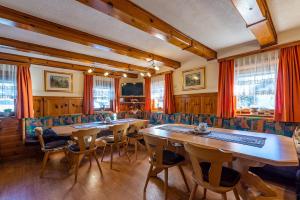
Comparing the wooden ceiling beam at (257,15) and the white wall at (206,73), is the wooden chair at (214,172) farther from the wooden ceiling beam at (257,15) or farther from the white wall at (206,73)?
the white wall at (206,73)

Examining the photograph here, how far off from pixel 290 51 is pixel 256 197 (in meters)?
2.43

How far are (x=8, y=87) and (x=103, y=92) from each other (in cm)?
241

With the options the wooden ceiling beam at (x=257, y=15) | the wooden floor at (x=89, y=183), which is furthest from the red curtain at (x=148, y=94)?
the wooden ceiling beam at (x=257, y=15)

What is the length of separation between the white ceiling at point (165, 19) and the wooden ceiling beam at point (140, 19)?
0.24ft

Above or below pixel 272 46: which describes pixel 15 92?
below

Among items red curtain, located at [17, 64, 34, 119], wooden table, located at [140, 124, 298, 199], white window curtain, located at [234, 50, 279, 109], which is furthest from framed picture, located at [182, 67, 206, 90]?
red curtain, located at [17, 64, 34, 119]

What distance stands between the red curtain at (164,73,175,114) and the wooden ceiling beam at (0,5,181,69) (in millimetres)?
1588

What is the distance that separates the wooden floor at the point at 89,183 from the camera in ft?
6.54

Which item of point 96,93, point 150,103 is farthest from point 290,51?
point 96,93

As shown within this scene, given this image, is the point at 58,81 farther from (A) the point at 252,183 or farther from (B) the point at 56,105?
(A) the point at 252,183

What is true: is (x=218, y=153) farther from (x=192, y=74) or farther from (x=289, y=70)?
(x=192, y=74)

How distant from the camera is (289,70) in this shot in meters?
2.56

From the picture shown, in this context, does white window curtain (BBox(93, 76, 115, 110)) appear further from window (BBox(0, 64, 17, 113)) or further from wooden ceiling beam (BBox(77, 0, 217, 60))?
wooden ceiling beam (BBox(77, 0, 217, 60))

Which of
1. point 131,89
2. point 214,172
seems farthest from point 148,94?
point 214,172
